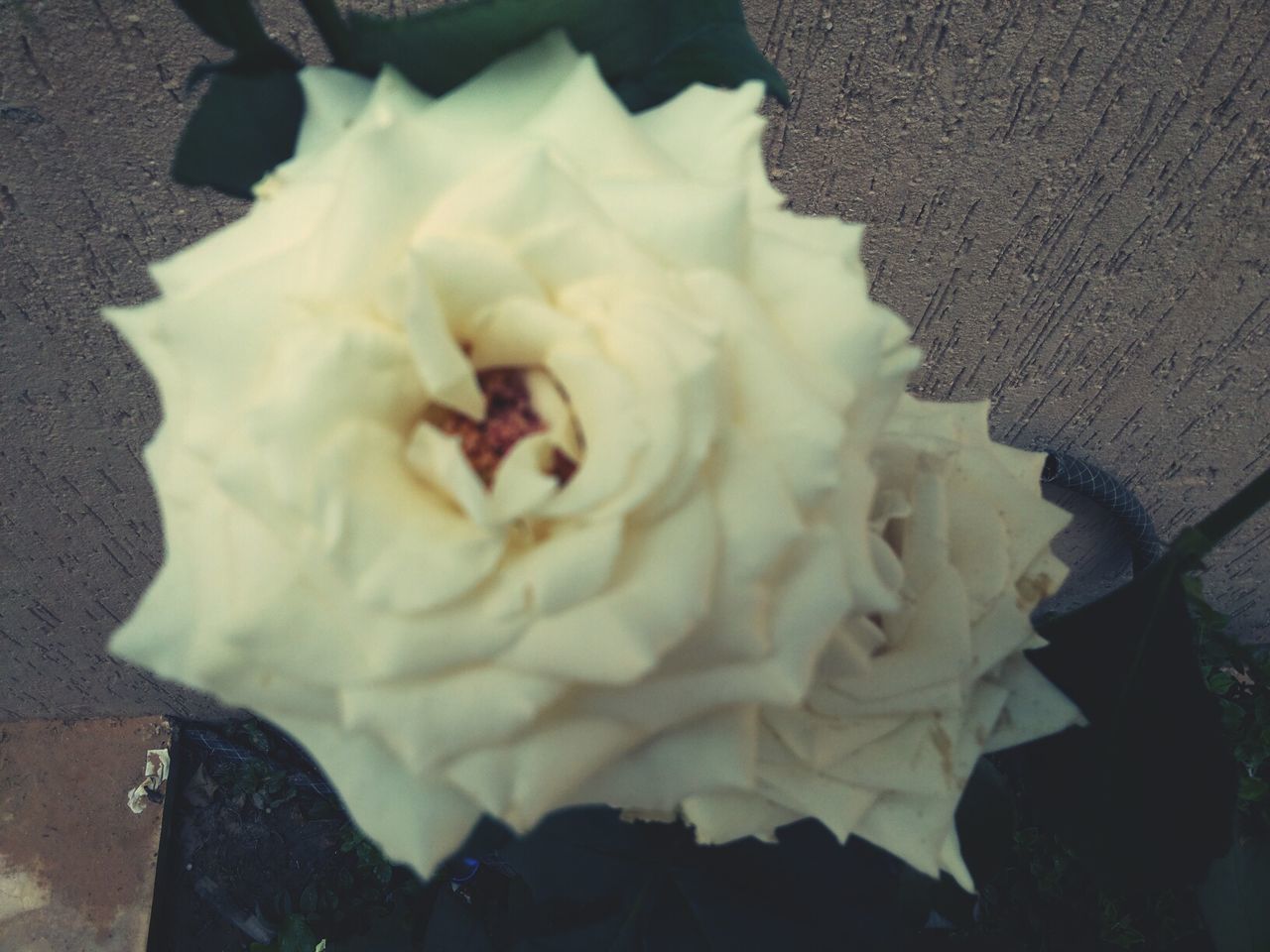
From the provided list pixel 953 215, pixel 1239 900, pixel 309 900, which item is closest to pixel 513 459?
pixel 1239 900

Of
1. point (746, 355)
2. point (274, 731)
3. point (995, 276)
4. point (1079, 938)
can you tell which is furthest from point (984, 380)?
point (274, 731)

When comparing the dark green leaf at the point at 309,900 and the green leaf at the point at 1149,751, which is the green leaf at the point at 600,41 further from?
the dark green leaf at the point at 309,900

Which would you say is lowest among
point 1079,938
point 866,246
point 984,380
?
point 1079,938

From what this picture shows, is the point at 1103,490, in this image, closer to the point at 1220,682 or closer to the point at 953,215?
the point at 1220,682

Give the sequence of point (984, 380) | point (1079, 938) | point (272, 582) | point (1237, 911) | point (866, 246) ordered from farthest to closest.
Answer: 1. point (984, 380)
2. point (866, 246)
3. point (1079, 938)
4. point (1237, 911)
5. point (272, 582)

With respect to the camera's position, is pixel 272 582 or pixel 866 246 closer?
pixel 272 582

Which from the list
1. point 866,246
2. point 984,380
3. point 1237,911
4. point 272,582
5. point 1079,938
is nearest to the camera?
point 272,582

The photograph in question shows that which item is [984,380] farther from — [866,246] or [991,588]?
[991,588]
